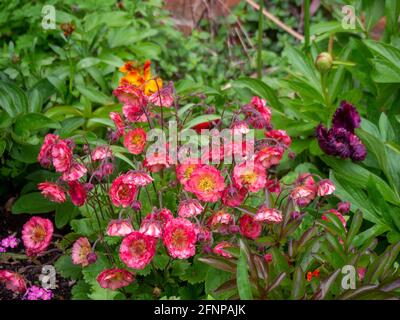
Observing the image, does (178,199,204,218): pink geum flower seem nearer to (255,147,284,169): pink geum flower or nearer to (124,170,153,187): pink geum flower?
(124,170,153,187): pink geum flower

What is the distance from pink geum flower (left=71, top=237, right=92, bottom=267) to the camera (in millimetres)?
1972

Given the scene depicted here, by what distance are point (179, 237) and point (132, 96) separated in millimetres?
477

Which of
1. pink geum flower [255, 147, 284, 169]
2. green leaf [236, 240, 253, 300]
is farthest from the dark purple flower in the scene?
green leaf [236, 240, 253, 300]

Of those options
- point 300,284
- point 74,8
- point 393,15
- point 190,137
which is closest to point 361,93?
point 393,15

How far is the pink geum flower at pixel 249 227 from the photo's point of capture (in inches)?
78.0

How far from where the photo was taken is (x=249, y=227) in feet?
6.53

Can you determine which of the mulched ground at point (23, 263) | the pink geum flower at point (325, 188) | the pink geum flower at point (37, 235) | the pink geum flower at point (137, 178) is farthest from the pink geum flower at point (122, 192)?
the pink geum flower at point (325, 188)

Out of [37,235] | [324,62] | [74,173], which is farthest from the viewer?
[324,62]

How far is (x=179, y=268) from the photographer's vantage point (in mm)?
2061

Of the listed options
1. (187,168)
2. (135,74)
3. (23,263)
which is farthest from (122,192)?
(135,74)

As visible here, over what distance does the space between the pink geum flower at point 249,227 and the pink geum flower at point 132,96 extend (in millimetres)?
433

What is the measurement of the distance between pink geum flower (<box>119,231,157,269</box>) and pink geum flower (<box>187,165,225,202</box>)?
0.17 meters

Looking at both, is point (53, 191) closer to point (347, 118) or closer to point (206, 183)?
point (206, 183)
